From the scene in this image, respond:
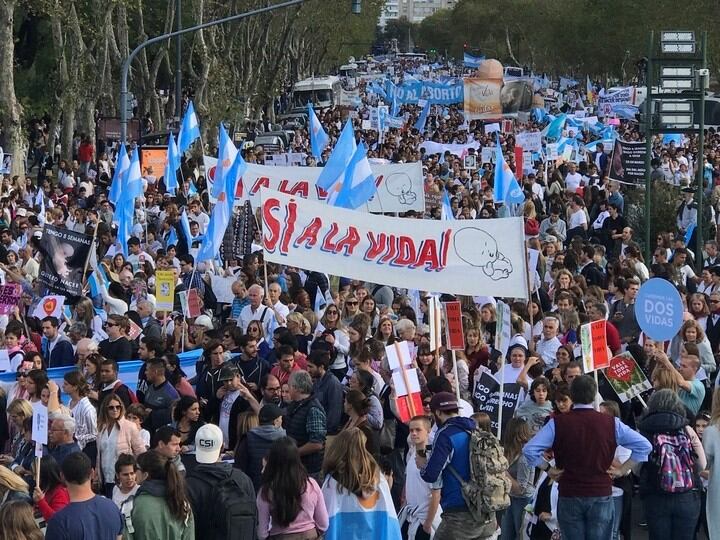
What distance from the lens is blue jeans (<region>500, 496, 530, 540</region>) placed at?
8930 millimetres

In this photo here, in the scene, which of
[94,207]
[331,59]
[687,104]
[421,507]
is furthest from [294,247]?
[331,59]

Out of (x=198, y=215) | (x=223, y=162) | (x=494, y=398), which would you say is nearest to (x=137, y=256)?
(x=223, y=162)

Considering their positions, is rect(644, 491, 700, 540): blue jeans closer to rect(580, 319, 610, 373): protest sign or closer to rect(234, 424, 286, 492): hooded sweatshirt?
rect(580, 319, 610, 373): protest sign

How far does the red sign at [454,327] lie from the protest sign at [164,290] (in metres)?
3.70

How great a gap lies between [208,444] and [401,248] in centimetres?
415

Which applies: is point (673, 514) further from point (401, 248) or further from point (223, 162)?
point (223, 162)

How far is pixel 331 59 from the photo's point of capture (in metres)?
113

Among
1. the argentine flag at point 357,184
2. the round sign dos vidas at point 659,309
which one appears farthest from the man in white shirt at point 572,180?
the round sign dos vidas at point 659,309

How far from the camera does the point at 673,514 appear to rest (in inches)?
337

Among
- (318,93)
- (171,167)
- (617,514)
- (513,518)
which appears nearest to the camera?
(617,514)

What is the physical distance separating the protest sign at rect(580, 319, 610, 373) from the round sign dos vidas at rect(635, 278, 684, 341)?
0.98 meters

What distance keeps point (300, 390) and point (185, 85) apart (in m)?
59.7

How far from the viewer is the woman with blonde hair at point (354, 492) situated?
24.7 feet

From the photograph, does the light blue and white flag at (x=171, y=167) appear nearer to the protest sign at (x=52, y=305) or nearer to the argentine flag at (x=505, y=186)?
→ the argentine flag at (x=505, y=186)
